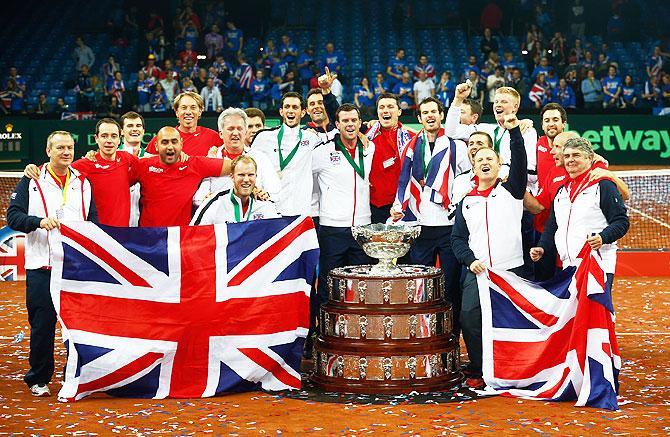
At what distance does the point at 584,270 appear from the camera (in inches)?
288

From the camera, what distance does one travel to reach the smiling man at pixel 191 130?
9.23 m

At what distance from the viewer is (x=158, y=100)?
25250 mm

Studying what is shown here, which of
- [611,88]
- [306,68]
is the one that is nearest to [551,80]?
[611,88]

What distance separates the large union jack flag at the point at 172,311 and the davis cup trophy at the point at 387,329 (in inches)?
14.8

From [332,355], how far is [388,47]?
2374 cm

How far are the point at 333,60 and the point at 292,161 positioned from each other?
1913cm

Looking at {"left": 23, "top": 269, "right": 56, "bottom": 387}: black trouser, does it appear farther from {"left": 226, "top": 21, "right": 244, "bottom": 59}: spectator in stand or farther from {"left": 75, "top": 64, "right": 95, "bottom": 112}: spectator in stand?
{"left": 226, "top": 21, "right": 244, "bottom": 59}: spectator in stand

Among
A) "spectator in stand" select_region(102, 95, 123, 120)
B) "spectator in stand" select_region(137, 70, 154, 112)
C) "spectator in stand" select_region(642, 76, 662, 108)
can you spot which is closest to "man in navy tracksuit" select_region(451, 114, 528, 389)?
"spectator in stand" select_region(137, 70, 154, 112)

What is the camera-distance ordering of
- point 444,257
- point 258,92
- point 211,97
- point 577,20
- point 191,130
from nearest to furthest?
point 444,257 → point 191,130 → point 211,97 → point 258,92 → point 577,20

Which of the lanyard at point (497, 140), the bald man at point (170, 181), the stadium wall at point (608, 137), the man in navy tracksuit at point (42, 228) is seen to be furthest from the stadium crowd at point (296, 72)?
the man in navy tracksuit at point (42, 228)

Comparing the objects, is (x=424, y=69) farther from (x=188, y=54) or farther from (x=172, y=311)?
(x=172, y=311)

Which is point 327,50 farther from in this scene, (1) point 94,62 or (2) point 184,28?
(1) point 94,62

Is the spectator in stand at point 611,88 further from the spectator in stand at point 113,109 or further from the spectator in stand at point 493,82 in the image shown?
the spectator in stand at point 113,109

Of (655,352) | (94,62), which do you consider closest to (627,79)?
(94,62)
